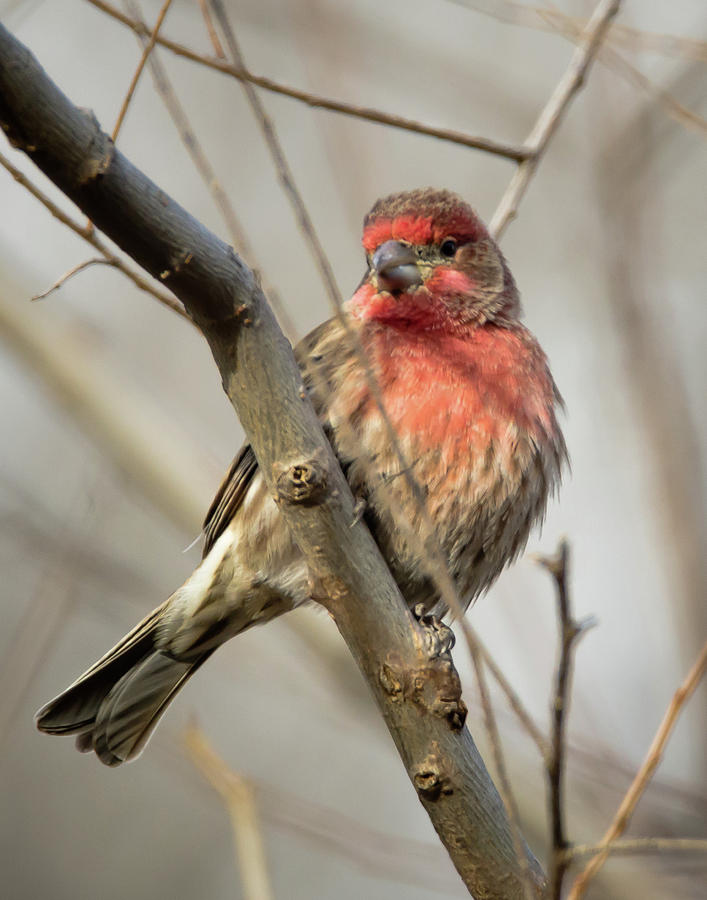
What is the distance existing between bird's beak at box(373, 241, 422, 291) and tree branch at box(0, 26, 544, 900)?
4.92ft

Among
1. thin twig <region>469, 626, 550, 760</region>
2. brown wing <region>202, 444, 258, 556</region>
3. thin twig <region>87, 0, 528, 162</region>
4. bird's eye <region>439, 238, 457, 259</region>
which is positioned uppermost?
bird's eye <region>439, 238, 457, 259</region>

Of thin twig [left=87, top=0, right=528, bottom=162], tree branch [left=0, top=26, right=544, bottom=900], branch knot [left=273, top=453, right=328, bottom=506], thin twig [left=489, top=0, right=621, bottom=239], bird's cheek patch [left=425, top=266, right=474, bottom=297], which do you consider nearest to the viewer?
tree branch [left=0, top=26, right=544, bottom=900]

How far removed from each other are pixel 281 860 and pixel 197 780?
10.4ft

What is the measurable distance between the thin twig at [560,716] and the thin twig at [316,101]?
1.55m

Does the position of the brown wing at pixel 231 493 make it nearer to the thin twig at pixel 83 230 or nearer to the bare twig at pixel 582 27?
the thin twig at pixel 83 230

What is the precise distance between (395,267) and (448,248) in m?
0.45

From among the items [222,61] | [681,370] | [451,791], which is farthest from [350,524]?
[681,370]

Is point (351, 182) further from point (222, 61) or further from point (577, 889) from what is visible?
point (577, 889)

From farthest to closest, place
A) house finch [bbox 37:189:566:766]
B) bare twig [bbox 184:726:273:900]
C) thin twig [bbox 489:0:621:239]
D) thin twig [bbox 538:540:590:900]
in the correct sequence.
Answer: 1. thin twig [bbox 489:0:621:239]
2. house finch [bbox 37:189:566:766]
3. bare twig [bbox 184:726:273:900]
4. thin twig [bbox 538:540:590:900]

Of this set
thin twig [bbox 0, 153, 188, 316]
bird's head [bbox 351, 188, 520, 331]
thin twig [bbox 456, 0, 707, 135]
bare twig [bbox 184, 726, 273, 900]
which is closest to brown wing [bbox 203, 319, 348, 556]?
bird's head [bbox 351, 188, 520, 331]

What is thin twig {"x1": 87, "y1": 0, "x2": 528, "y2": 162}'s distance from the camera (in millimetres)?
3295

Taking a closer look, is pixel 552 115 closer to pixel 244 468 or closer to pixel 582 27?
pixel 582 27

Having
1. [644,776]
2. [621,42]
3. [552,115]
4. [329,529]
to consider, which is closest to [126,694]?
[329,529]

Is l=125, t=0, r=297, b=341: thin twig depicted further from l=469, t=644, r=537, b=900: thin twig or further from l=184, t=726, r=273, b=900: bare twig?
l=184, t=726, r=273, b=900: bare twig
